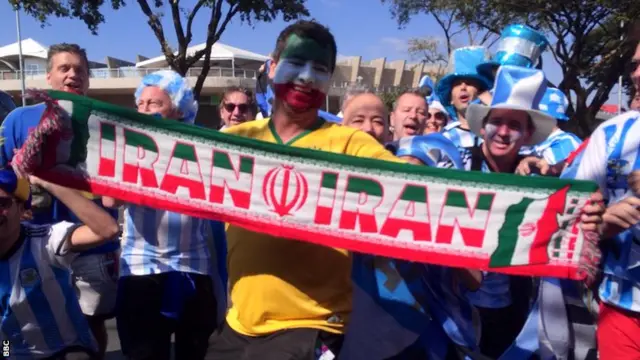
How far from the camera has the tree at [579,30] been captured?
18.0 m

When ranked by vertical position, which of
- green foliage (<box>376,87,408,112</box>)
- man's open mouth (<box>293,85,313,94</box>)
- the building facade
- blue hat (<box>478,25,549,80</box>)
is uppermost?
blue hat (<box>478,25,549,80</box>)

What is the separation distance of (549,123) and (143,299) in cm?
216

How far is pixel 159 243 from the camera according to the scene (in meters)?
3.62

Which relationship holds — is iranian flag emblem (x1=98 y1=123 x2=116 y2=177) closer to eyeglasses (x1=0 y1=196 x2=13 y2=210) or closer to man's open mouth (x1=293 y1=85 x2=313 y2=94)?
eyeglasses (x1=0 y1=196 x2=13 y2=210)

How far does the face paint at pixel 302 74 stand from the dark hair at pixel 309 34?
2 centimetres

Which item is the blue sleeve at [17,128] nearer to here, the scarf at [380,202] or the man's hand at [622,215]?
the scarf at [380,202]

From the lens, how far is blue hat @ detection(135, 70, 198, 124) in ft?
12.6

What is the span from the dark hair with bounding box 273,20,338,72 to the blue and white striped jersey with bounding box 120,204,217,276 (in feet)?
4.12

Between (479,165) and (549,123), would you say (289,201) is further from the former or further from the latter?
(549,123)

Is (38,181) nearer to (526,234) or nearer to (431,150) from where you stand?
(431,150)

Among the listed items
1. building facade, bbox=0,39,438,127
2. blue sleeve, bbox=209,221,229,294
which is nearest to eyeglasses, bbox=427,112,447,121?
blue sleeve, bbox=209,221,229,294

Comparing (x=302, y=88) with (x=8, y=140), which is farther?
(x=8, y=140)

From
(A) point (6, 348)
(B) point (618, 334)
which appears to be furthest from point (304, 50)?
(A) point (6, 348)

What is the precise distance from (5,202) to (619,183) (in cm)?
252
